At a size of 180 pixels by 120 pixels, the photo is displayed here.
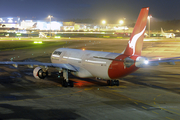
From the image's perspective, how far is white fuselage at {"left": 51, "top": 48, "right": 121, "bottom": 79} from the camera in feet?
84.7

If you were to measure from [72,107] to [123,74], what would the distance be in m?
7.28

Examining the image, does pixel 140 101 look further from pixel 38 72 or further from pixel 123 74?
pixel 38 72

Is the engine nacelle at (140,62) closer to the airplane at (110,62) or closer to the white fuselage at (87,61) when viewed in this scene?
the airplane at (110,62)

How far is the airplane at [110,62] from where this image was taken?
24.3m

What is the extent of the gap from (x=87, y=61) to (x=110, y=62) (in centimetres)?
363

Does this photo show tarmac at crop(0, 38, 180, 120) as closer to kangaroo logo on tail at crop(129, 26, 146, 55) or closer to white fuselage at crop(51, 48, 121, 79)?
white fuselage at crop(51, 48, 121, 79)

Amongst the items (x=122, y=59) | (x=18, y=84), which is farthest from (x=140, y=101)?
(x=18, y=84)

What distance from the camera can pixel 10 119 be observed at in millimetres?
17141

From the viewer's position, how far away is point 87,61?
1096 inches

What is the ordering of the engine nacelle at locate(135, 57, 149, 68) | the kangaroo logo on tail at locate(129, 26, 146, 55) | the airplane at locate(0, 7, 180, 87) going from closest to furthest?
the engine nacelle at locate(135, 57, 149, 68)
the airplane at locate(0, 7, 180, 87)
the kangaroo logo on tail at locate(129, 26, 146, 55)

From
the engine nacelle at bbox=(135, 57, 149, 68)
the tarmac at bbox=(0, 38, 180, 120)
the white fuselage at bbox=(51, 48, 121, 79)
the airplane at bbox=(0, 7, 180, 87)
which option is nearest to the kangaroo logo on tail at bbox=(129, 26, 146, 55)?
the airplane at bbox=(0, 7, 180, 87)

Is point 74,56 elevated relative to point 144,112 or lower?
elevated

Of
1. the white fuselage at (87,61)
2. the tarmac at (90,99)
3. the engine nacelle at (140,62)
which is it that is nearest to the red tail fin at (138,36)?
the white fuselage at (87,61)

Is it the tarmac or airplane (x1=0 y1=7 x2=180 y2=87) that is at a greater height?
airplane (x1=0 y1=7 x2=180 y2=87)
